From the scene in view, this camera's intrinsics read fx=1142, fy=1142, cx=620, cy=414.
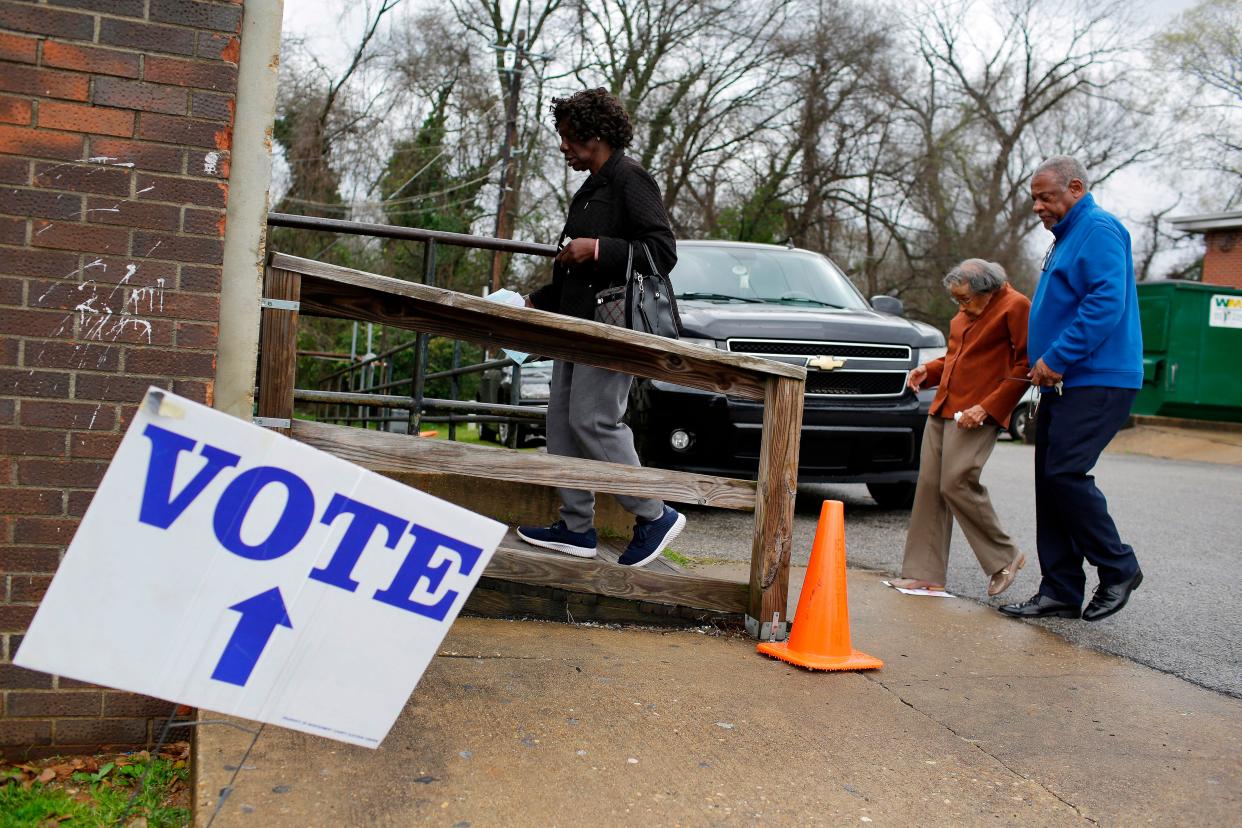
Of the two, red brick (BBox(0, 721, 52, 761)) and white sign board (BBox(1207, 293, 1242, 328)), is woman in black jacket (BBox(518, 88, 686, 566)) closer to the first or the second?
red brick (BBox(0, 721, 52, 761))

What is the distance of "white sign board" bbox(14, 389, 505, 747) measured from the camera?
85.3 inches

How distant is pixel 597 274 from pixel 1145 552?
176 inches

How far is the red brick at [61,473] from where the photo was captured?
9.73ft

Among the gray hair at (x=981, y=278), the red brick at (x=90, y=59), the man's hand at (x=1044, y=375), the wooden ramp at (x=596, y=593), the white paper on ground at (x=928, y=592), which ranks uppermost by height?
the red brick at (x=90, y=59)

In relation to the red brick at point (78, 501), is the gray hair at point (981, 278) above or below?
above

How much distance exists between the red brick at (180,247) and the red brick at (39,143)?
0.83 ft

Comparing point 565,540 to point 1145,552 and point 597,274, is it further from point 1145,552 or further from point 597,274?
point 1145,552

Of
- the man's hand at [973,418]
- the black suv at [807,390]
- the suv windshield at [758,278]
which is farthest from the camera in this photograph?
the suv windshield at [758,278]

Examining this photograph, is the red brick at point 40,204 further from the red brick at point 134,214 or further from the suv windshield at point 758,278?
the suv windshield at point 758,278

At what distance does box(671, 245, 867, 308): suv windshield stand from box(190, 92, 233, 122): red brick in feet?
16.8

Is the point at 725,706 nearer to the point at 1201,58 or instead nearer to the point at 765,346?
the point at 765,346

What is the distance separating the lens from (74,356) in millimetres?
2969

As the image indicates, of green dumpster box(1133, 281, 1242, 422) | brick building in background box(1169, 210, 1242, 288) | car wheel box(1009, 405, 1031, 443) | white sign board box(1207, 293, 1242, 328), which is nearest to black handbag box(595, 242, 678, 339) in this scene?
car wheel box(1009, 405, 1031, 443)

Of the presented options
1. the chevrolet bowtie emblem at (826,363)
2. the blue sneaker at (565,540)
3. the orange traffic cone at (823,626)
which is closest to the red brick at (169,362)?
the blue sneaker at (565,540)
